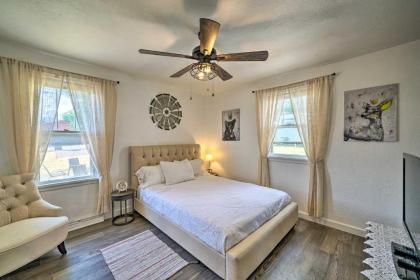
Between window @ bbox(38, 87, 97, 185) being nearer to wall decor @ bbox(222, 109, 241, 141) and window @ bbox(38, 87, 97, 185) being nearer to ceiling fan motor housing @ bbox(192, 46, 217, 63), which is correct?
ceiling fan motor housing @ bbox(192, 46, 217, 63)

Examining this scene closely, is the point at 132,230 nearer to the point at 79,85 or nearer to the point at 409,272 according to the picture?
the point at 79,85

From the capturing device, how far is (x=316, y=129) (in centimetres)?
262

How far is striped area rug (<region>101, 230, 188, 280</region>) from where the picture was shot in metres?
1.69

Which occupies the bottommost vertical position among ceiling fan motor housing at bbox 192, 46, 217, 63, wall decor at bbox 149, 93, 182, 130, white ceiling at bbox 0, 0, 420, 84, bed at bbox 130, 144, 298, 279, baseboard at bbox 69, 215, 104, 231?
baseboard at bbox 69, 215, 104, 231

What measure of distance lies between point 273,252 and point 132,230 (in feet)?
6.66

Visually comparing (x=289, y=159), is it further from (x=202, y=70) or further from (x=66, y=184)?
(x=66, y=184)

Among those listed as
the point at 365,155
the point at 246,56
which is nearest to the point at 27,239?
the point at 246,56

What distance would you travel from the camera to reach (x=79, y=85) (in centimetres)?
253

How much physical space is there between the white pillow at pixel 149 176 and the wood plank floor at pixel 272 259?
2.39ft

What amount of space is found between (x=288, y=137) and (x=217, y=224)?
7.13ft

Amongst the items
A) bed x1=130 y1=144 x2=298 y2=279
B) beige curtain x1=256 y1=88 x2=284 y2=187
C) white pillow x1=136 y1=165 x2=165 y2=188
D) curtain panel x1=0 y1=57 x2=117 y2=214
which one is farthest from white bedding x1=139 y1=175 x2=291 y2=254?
curtain panel x1=0 y1=57 x2=117 y2=214

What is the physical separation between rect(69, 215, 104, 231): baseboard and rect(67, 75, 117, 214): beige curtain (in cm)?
17

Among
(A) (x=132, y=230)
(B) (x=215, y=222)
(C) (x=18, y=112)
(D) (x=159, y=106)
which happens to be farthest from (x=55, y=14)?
(A) (x=132, y=230)

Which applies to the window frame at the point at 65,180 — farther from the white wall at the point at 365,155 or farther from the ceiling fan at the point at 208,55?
the white wall at the point at 365,155
